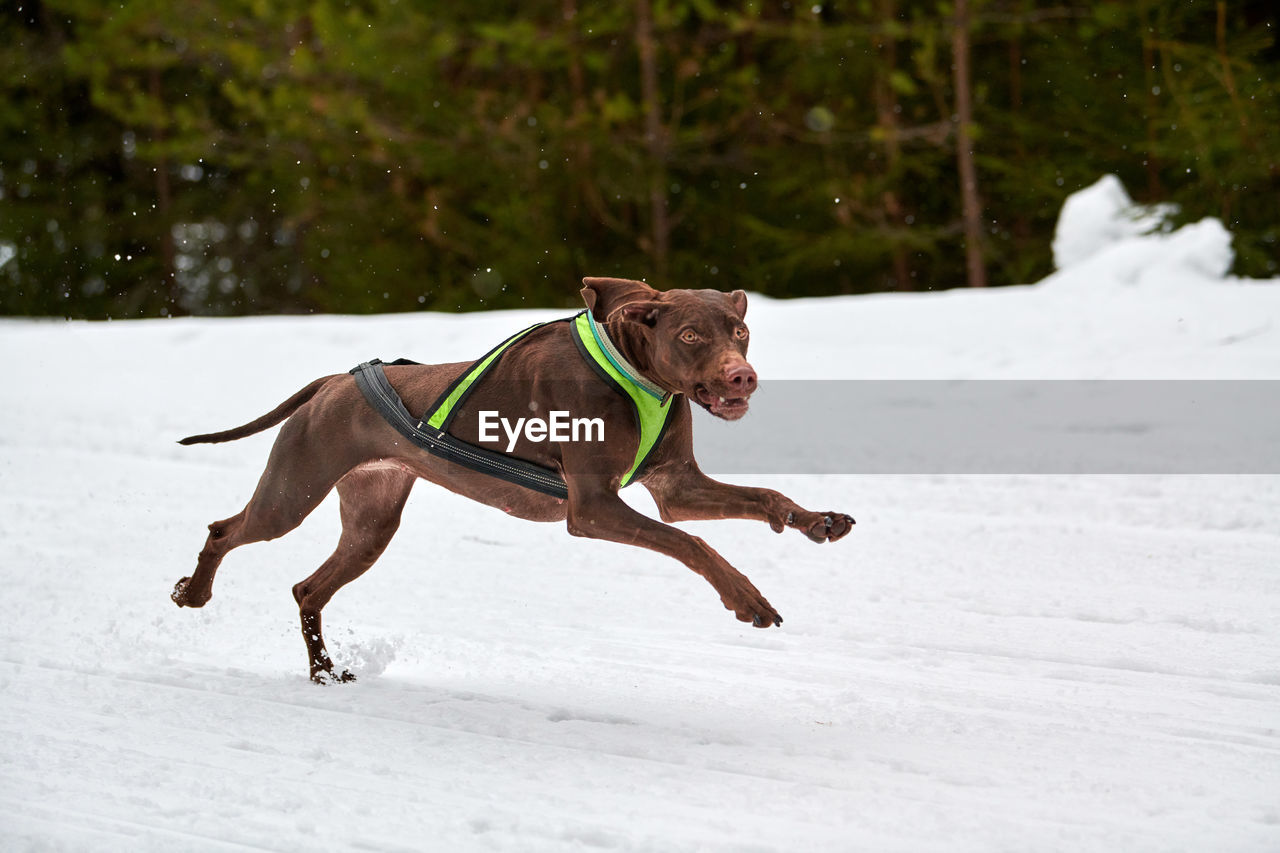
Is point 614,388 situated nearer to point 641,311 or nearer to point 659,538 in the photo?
point 641,311

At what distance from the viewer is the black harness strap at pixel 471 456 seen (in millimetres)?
3922

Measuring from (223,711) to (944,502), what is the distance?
3.97 meters

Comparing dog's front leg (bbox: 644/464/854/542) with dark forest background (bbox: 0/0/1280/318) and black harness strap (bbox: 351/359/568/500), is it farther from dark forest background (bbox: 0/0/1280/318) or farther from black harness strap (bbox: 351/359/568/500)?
dark forest background (bbox: 0/0/1280/318)

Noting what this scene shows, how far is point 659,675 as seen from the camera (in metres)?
4.49

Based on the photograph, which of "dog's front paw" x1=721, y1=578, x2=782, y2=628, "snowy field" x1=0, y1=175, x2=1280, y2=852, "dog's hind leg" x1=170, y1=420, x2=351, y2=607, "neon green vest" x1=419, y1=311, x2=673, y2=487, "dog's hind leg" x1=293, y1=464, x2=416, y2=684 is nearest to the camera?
"snowy field" x1=0, y1=175, x2=1280, y2=852

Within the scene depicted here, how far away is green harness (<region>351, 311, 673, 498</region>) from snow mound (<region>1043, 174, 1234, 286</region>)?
7.38 m

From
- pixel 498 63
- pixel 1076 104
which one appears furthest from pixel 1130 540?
pixel 498 63

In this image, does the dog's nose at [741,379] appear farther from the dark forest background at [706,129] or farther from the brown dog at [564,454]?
the dark forest background at [706,129]

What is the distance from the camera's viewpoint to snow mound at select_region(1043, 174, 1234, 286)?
1012 centimetres
